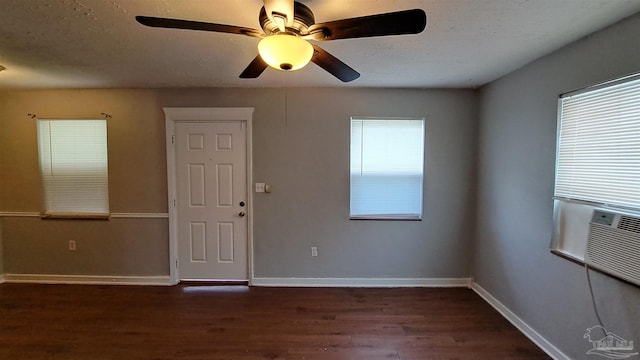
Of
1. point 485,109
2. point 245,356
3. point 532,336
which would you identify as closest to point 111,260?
point 245,356

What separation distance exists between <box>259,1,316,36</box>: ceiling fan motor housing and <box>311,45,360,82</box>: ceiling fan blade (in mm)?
112

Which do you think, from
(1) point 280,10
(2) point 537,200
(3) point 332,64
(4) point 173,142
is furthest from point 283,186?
(2) point 537,200

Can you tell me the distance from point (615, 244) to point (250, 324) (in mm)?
2704

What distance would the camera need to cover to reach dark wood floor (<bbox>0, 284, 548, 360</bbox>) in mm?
2158

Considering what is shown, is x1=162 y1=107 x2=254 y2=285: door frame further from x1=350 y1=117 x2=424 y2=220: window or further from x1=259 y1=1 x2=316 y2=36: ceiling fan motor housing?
x1=259 y1=1 x2=316 y2=36: ceiling fan motor housing

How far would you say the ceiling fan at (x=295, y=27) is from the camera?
1170 millimetres

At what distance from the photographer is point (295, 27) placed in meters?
1.37

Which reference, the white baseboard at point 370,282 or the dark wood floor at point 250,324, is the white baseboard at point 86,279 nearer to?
the dark wood floor at point 250,324

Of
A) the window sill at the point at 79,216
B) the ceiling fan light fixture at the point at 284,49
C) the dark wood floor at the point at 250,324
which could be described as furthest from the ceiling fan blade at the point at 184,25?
the window sill at the point at 79,216

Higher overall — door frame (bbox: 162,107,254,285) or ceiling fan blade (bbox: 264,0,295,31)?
ceiling fan blade (bbox: 264,0,295,31)

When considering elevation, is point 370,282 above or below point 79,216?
below

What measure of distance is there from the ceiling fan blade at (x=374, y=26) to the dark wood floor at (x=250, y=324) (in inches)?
85.7

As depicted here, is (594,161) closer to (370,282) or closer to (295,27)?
(295,27)

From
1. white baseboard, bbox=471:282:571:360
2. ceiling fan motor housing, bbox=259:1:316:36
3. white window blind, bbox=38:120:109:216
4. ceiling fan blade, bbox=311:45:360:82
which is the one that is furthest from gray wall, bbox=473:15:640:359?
white window blind, bbox=38:120:109:216
